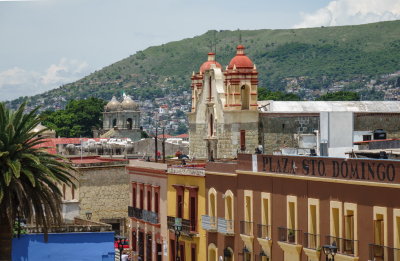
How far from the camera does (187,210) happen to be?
5547 centimetres

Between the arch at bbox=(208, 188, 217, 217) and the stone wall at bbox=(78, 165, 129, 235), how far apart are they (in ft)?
63.2

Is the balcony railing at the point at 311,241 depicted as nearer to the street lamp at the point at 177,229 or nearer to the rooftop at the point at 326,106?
the street lamp at the point at 177,229

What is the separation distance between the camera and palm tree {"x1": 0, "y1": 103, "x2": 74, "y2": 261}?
45906 mm

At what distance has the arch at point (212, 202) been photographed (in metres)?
52.2

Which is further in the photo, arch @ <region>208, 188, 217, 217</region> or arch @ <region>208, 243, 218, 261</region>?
arch @ <region>208, 188, 217, 217</region>

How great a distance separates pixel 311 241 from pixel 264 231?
14.5 feet

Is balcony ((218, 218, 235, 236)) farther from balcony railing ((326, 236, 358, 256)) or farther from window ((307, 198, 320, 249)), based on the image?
balcony railing ((326, 236, 358, 256))

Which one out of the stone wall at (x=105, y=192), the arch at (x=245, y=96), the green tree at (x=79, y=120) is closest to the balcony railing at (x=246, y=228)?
the stone wall at (x=105, y=192)

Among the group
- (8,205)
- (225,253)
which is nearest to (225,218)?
(225,253)

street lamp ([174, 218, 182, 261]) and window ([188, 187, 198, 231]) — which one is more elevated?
window ([188, 187, 198, 231])

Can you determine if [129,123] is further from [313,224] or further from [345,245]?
[345,245]

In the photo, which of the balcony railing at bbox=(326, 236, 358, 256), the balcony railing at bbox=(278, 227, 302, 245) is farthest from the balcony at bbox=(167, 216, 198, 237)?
the balcony railing at bbox=(326, 236, 358, 256)

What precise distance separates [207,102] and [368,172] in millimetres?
45269

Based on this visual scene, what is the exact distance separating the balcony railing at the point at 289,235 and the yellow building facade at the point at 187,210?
30.1ft
